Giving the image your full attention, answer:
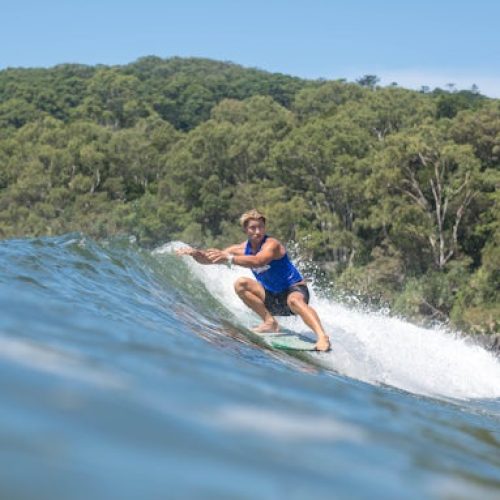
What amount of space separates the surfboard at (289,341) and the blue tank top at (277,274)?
60 cm

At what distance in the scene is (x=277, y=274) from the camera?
6.88m

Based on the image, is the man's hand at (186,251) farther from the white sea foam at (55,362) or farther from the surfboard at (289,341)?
the white sea foam at (55,362)

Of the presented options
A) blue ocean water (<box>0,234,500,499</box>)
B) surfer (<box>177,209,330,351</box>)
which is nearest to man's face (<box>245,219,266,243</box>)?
surfer (<box>177,209,330,351</box>)

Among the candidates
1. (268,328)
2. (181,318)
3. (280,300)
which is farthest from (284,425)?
(280,300)

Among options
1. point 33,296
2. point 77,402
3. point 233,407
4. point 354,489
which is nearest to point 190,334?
point 33,296

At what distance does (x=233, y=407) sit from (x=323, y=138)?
114ft

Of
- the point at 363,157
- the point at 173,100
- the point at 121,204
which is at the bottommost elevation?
the point at 121,204

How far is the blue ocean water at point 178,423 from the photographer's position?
1.62 meters

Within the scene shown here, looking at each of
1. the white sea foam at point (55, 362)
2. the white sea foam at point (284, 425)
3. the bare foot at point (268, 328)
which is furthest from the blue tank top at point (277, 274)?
the white sea foam at point (284, 425)

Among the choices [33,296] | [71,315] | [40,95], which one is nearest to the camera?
[71,315]

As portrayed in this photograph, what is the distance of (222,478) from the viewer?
1.68m

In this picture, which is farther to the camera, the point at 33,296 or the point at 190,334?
the point at 190,334

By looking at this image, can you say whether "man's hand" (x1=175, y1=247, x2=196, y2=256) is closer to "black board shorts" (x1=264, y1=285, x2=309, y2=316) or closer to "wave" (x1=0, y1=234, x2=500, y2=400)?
"wave" (x1=0, y1=234, x2=500, y2=400)

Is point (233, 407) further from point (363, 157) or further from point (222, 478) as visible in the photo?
point (363, 157)
